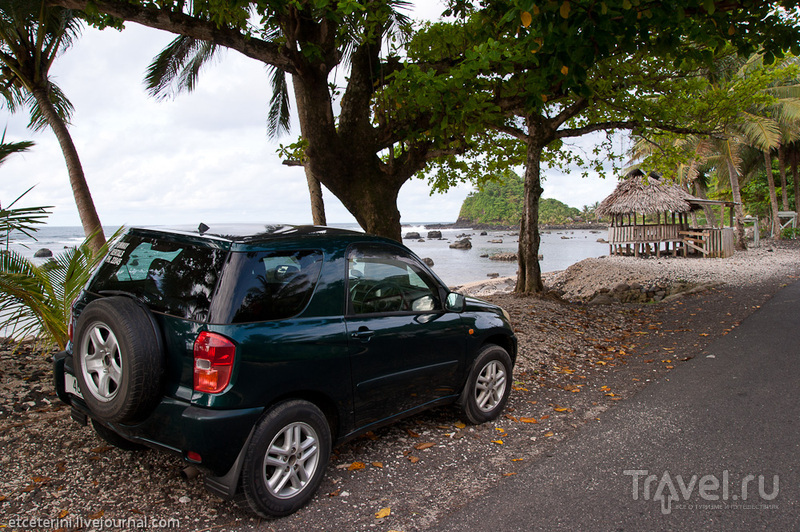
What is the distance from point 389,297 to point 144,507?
216 centimetres

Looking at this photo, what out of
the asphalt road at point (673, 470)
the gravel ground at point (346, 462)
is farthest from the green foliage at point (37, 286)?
the asphalt road at point (673, 470)

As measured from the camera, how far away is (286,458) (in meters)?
3.22

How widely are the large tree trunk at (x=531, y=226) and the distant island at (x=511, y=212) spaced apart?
380 feet

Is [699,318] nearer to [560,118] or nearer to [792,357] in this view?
[792,357]

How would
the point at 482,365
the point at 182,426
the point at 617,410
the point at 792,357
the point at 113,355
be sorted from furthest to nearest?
the point at 792,357
the point at 617,410
the point at 482,365
the point at 113,355
the point at 182,426

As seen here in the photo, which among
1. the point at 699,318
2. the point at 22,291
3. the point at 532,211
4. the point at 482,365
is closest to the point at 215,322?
the point at 482,365

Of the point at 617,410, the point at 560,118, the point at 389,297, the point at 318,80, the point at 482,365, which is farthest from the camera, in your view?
the point at 560,118

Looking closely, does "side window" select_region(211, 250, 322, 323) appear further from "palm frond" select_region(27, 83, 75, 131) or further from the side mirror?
"palm frond" select_region(27, 83, 75, 131)

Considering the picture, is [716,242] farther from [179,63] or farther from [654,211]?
[179,63]

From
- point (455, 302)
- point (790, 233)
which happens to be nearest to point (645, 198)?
point (790, 233)

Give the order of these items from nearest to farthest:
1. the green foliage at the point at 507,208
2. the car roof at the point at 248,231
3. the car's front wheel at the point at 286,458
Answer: the car's front wheel at the point at 286,458 < the car roof at the point at 248,231 < the green foliage at the point at 507,208

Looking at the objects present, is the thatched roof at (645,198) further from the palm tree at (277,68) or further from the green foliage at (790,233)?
the palm tree at (277,68)

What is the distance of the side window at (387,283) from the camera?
151 inches

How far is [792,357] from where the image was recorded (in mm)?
6883
